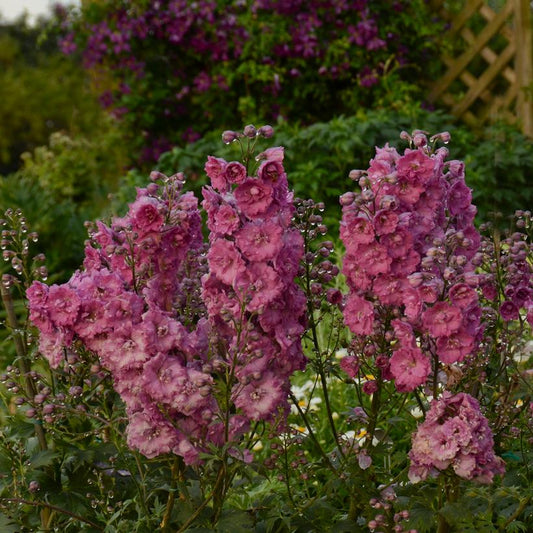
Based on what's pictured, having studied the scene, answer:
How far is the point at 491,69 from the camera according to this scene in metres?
6.41

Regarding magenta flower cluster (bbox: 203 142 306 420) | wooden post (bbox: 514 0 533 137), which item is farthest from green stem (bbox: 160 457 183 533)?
wooden post (bbox: 514 0 533 137)

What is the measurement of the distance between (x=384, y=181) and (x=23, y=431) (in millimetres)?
1005

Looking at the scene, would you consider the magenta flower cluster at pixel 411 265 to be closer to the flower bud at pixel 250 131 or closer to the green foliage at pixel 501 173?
the flower bud at pixel 250 131

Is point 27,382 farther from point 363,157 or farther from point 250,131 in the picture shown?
point 363,157

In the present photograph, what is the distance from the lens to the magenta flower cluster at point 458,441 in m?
1.62

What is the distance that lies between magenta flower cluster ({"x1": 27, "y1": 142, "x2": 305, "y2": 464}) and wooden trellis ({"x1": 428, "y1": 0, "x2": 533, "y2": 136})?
15.4 feet

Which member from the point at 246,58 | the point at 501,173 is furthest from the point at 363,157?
the point at 246,58

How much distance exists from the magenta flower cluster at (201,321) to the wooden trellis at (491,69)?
4.70m

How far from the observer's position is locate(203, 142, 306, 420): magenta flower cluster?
162 cm

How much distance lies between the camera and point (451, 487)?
5.95ft

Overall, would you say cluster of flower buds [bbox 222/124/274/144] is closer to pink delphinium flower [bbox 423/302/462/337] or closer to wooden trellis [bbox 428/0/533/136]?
pink delphinium flower [bbox 423/302/462/337]

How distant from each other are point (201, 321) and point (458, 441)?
1.83 feet

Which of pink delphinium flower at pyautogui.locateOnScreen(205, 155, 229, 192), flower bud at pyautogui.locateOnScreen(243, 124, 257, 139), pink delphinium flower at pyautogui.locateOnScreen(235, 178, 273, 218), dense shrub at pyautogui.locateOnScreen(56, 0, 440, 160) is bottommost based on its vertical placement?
pink delphinium flower at pyautogui.locateOnScreen(235, 178, 273, 218)

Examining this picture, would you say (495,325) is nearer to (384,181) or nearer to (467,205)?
(467,205)
